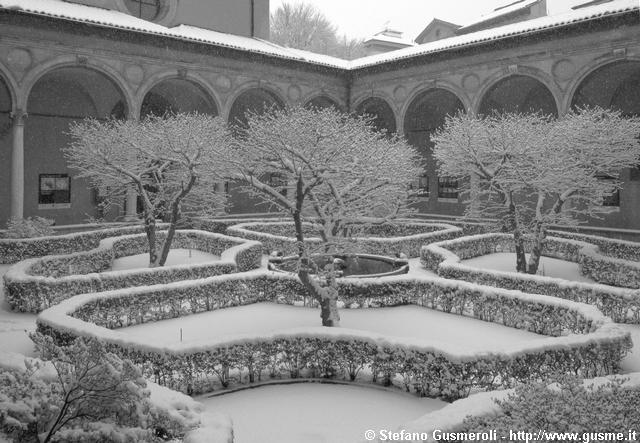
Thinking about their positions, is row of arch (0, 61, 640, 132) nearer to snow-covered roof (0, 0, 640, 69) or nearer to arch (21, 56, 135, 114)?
arch (21, 56, 135, 114)

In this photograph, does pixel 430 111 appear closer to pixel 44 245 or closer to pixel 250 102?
pixel 250 102

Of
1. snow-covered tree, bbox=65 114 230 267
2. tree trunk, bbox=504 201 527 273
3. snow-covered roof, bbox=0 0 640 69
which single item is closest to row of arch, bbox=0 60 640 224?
snow-covered roof, bbox=0 0 640 69

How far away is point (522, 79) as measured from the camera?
23.7 meters

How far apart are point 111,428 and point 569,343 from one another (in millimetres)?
5659

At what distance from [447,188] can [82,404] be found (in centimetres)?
2425

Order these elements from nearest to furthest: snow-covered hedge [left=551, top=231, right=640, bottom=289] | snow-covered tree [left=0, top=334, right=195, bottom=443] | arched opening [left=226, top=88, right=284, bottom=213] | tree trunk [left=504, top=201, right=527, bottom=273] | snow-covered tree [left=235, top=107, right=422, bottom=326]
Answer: snow-covered tree [left=0, top=334, right=195, bottom=443] < snow-covered tree [left=235, top=107, right=422, bottom=326] < snow-covered hedge [left=551, top=231, right=640, bottom=289] < tree trunk [left=504, top=201, right=527, bottom=273] < arched opening [left=226, top=88, right=284, bottom=213]

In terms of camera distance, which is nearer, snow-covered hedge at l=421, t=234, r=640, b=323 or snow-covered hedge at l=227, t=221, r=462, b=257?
snow-covered hedge at l=421, t=234, r=640, b=323

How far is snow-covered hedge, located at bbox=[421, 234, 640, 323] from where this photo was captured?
10266 mm

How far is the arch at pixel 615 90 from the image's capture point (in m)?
21.7

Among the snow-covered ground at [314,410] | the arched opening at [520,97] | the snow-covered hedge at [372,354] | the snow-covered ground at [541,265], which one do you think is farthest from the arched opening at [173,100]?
the snow-covered ground at [314,410]

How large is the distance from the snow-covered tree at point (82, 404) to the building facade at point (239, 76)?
1657 centimetres

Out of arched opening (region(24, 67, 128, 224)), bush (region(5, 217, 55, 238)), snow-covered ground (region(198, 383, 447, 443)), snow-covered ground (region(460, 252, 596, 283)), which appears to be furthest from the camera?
arched opening (region(24, 67, 128, 224))

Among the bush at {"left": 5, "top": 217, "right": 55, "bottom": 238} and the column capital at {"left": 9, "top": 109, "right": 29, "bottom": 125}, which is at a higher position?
the column capital at {"left": 9, "top": 109, "right": 29, "bottom": 125}

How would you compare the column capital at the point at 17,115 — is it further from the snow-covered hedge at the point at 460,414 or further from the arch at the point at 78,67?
the snow-covered hedge at the point at 460,414
